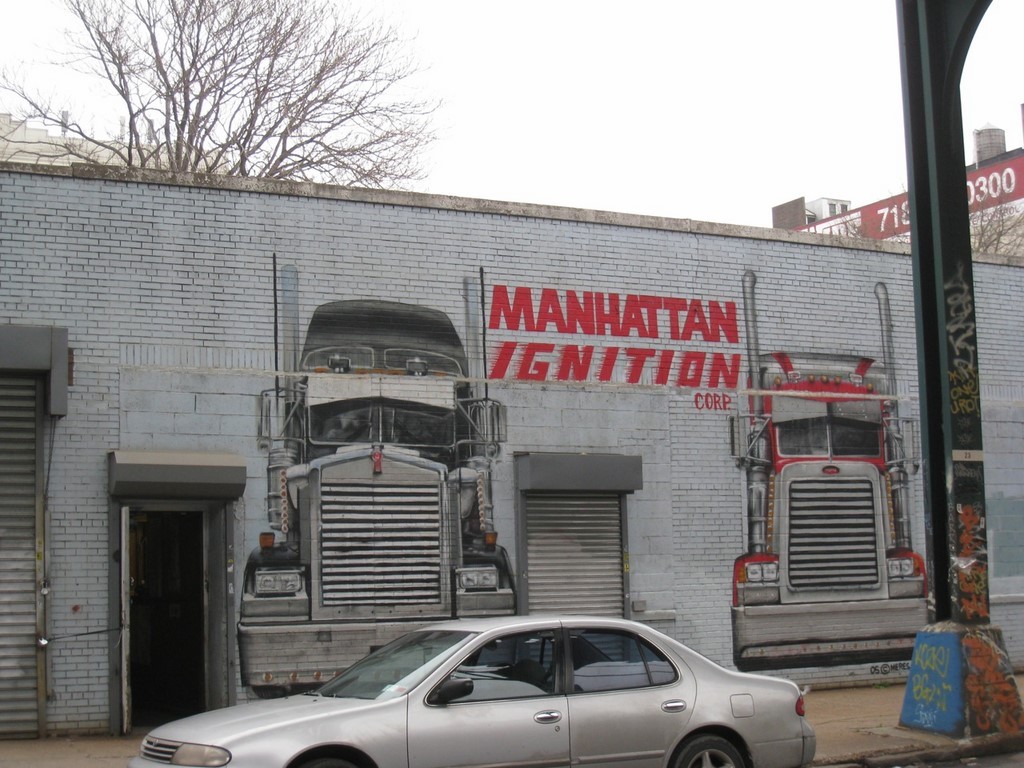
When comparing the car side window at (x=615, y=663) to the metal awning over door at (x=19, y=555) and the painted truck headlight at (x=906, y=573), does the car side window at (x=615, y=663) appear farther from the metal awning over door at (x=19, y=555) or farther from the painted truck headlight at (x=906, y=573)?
the painted truck headlight at (x=906, y=573)

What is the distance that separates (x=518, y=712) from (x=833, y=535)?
858 cm

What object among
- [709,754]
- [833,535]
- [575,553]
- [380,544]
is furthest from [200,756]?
[833,535]

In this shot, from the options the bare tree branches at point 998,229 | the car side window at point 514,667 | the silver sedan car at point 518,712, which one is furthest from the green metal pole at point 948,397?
the bare tree branches at point 998,229

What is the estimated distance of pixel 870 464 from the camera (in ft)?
51.4

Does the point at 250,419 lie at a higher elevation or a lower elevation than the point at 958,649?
higher

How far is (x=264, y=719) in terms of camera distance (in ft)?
24.0

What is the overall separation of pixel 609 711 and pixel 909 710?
4.54 meters

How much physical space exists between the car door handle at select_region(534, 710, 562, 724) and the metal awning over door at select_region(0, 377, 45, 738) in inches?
229

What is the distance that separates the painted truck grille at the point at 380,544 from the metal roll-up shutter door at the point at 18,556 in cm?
282

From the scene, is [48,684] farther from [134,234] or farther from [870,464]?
[870,464]

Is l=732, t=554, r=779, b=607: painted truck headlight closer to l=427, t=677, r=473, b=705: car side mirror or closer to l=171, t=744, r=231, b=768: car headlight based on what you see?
l=427, t=677, r=473, b=705: car side mirror

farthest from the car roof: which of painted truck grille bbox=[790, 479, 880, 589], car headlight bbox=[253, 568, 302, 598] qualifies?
painted truck grille bbox=[790, 479, 880, 589]

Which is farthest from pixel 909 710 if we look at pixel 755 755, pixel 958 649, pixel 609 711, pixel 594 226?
pixel 594 226

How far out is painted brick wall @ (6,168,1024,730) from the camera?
1177cm
